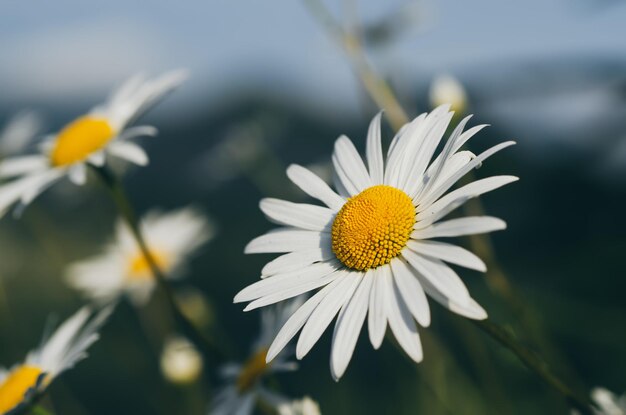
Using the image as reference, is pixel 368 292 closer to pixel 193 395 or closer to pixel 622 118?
pixel 622 118

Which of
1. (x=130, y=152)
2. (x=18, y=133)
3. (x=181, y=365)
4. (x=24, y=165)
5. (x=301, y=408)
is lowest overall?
(x=181, y=365)

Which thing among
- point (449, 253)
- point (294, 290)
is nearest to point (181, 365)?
point (294, 290)

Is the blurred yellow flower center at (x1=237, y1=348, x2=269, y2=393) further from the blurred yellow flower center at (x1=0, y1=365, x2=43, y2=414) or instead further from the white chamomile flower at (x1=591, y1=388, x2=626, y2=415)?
the white chamomile flower at (x1=591, y1=388, x2=626, y2=415)

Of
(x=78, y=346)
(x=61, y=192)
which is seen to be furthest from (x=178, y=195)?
(x=78, y=346)

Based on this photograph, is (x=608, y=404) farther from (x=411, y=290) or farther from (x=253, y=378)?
(x=253, y=378)

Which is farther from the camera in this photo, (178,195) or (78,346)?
(178,195)

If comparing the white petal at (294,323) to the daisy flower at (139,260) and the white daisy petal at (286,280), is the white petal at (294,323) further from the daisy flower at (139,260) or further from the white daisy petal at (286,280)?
the daisy flower at (139,260)
